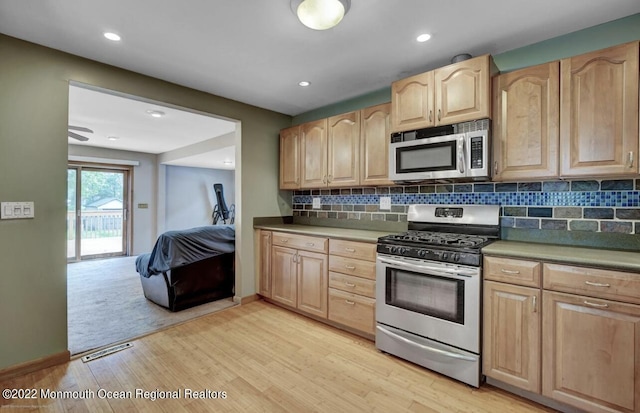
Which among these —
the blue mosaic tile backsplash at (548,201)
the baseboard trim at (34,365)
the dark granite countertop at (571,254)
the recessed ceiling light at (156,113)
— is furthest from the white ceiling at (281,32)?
the baseboard trim at (34,365)

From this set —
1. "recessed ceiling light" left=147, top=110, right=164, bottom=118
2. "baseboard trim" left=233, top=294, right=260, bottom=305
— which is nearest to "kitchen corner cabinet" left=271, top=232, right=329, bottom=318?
"baseboard trim" left=233, top=294, right=260, bottom=305

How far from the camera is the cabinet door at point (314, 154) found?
325 centimetres

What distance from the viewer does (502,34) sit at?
2004 mm

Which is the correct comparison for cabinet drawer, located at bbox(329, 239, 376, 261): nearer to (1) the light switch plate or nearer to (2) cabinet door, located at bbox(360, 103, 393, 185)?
(2) cabinet door, located at bbox(360, 103, 393, 185)

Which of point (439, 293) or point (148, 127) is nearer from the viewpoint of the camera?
point (439, 293)

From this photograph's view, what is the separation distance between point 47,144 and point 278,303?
252 centimetres

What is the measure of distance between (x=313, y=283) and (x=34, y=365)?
218 centimetres

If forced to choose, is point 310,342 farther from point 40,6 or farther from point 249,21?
point 40,6

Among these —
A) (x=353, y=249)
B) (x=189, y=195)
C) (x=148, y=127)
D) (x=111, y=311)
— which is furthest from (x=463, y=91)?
(x=189, y=195)

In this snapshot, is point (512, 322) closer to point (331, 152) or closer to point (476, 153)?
point (476, 153)

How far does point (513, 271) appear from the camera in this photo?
1.78 meters

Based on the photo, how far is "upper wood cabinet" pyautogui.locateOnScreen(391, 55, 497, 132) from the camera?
2.07m

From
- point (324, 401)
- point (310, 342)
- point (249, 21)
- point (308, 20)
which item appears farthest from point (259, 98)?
point (324, 401)

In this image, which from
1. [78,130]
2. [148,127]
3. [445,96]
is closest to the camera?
[445,96]
